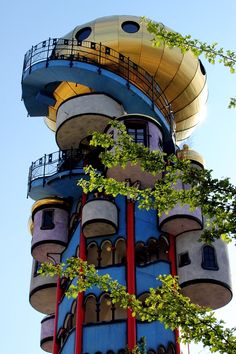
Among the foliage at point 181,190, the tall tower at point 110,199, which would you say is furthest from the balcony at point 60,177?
the foliage at point 181,190

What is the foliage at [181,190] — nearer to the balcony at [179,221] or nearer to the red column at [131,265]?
the red column at [131,265]

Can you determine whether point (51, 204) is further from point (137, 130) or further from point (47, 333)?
point (47, 333)

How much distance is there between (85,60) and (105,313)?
10.6m

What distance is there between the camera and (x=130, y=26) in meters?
27.9

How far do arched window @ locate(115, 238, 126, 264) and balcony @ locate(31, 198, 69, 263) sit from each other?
289 centimetres

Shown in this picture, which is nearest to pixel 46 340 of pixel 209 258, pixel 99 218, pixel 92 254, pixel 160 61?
pixel 92 254

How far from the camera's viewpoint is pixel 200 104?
97.0 ft

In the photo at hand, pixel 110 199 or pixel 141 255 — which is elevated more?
pixel 110 199

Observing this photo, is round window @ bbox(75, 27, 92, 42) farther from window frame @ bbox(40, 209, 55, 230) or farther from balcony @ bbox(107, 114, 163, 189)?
A: window frame @ bbox(40, 209, 55, 230)

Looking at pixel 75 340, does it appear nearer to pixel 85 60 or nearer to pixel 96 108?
pixel 96 108

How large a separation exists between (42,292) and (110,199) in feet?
18.7

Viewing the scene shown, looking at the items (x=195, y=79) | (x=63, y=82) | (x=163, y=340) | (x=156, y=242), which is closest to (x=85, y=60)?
(x=63, y=82)

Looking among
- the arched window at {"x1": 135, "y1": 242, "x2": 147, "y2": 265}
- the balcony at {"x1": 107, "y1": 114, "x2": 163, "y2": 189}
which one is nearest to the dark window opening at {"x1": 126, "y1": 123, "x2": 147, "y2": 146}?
the balcony at {"x1": 107, "y1": 114, "x2": 163, "y2": 189}

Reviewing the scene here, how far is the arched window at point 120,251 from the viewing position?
2228 centimetres
